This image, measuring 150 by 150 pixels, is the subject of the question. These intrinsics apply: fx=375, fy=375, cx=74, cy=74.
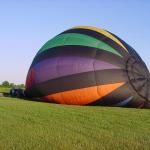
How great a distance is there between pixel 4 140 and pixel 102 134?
1700 millimetres

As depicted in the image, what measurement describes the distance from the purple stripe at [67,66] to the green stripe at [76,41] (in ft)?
2.38

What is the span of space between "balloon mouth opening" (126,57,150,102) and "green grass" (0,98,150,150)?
336 cm

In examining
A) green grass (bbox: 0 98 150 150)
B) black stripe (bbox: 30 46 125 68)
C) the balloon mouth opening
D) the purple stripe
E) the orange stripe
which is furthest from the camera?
black stripe (bbox: 30 46 125 68)

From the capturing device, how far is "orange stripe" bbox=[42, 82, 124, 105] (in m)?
12.3

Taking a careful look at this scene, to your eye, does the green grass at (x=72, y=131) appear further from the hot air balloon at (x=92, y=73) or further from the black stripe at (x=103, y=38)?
the black stripe at (x=103, y=38)

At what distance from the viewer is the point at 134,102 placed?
40.6 ft

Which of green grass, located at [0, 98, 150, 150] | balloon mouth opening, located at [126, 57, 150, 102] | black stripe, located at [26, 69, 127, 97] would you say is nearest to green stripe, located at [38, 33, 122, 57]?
balloon mouth opening, located at [126, 57, 150, 102]

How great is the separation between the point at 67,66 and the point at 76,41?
1.24 metres

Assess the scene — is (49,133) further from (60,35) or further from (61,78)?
(60,35)

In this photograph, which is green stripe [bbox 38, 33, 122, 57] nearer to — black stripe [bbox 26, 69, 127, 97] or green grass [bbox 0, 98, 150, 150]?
black stripe [bbox 26, 69, 127, 97]

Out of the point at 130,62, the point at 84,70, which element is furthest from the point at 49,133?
the point at 130,62

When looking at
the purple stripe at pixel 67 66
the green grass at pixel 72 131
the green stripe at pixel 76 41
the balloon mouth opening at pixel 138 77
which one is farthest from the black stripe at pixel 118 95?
the green grass at pixel 72 131

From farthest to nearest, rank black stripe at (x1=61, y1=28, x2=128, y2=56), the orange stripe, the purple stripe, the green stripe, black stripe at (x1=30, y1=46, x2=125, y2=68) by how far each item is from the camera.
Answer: black stripe at (x1=61, y1=28, x2=128, y2=56)
the green stripe
black stripe at (x1=30, y1=46, x2=125, y2=68)
the purple stripe
the orange stripe

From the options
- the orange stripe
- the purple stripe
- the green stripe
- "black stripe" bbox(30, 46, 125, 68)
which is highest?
the green stripe
